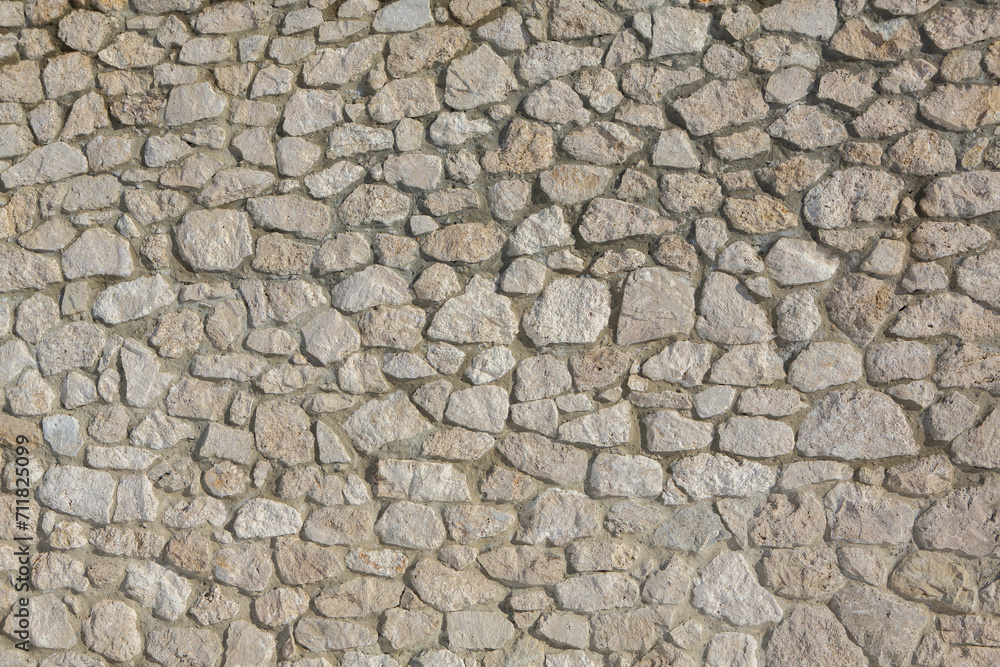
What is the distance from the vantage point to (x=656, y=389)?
2.33 meters

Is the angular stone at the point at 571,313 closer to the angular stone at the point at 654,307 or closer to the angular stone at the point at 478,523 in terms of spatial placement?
the angular stone at the point at 654,307

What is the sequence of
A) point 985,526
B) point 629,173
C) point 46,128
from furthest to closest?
point 46,128 → point 629,173 → point 985,526

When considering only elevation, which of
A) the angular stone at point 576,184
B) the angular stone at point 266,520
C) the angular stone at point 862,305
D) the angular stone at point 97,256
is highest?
the angular stone at point 576,184

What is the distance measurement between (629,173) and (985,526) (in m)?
1.57

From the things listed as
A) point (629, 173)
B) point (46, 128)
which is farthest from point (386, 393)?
point (46, 128)

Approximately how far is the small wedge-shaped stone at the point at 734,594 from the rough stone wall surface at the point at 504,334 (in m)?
0.01

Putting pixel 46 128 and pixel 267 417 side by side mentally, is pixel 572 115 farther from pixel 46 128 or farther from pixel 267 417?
pixel 46 128

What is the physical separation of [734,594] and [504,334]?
1.12 m

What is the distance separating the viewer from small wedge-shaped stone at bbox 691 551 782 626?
2283mm

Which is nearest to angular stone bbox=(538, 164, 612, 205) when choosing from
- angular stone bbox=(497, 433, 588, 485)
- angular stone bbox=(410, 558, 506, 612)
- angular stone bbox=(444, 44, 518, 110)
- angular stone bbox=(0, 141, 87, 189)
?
angular stone bbox=(444, 44, 518, 110)

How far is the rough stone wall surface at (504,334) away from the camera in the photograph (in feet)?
7.40

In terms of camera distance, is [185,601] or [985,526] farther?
[185,601]

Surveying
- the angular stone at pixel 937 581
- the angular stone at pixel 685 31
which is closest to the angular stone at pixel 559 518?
the angular stone at pixel 937 581

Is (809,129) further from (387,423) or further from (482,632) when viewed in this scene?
(482,632)
